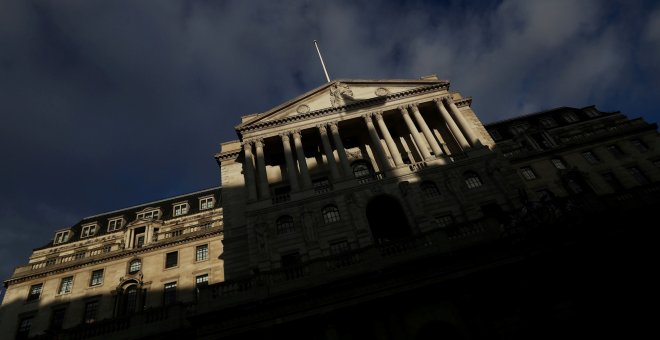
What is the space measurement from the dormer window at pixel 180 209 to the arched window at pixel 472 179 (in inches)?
1530

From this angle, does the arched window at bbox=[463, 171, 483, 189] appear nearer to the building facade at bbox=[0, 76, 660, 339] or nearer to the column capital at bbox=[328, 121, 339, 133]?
the building facade at bbox=[0, 76, 660, 339]

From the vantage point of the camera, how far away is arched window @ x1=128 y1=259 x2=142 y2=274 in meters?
40.9

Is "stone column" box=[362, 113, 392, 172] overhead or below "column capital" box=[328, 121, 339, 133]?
below

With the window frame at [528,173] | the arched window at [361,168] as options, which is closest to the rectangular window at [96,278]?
the arched window at [361,168]

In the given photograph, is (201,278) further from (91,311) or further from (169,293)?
(91,311)

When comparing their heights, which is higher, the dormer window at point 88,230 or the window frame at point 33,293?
the dormer window at point 88,230

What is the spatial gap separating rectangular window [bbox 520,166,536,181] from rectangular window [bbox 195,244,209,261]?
3745cm

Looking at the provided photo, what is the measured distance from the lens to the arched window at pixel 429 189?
88.5ft

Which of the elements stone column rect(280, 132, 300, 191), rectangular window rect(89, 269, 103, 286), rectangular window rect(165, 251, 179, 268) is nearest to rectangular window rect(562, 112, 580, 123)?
Answer: stone column rect(280, 132, 300, 191)

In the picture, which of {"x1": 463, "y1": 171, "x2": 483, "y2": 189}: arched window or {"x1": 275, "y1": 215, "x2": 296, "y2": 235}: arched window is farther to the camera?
{"x1": 463, "y1": 171, "x2": 483, "y2": 189}: arched window

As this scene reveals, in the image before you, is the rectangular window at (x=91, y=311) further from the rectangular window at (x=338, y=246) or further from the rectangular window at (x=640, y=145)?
the rectangular window at (x=640, y=145)

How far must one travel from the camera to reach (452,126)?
31609mm

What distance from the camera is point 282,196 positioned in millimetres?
28781

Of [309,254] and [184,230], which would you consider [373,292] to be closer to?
[309,254]
